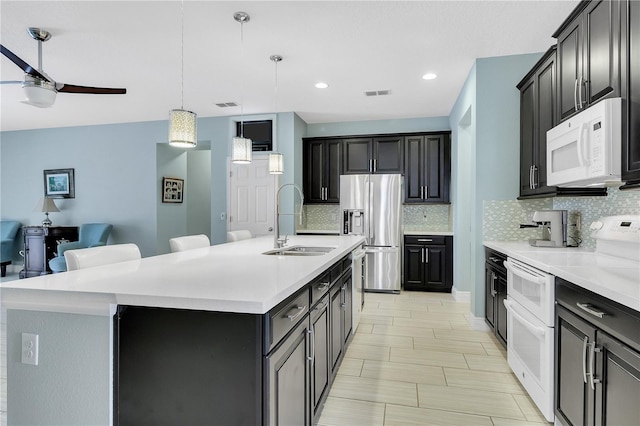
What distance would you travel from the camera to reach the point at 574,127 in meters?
2.13

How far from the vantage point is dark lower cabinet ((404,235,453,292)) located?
17.0ft

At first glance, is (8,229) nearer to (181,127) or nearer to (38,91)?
(38,91)

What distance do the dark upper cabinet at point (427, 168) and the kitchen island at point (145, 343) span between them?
4.41 metres

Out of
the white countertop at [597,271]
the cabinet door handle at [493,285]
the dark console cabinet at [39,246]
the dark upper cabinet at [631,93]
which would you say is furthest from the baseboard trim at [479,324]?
the dark console cabinet at [39,246]

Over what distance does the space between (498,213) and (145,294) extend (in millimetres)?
3288

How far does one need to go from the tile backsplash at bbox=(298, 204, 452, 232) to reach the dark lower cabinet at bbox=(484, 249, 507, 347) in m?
2.33

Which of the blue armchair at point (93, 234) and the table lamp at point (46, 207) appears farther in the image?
the table lamp at point (46, 207)

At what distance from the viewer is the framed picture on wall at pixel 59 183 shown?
21.0ft

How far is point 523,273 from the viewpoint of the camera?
220 centimetres

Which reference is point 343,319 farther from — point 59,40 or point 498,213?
point 59,40

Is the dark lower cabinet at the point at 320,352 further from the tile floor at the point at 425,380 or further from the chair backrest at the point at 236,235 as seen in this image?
the chair backrest at the point at 236,235

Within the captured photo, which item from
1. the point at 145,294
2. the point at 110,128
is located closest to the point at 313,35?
the point at 145,294

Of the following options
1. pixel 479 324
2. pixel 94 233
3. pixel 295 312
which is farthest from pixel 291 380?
pixel 94 233

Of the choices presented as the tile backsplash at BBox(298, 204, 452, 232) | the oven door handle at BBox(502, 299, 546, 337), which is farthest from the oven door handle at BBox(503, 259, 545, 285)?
the tile backsplash at BBox(298, 204, 452, 232)
